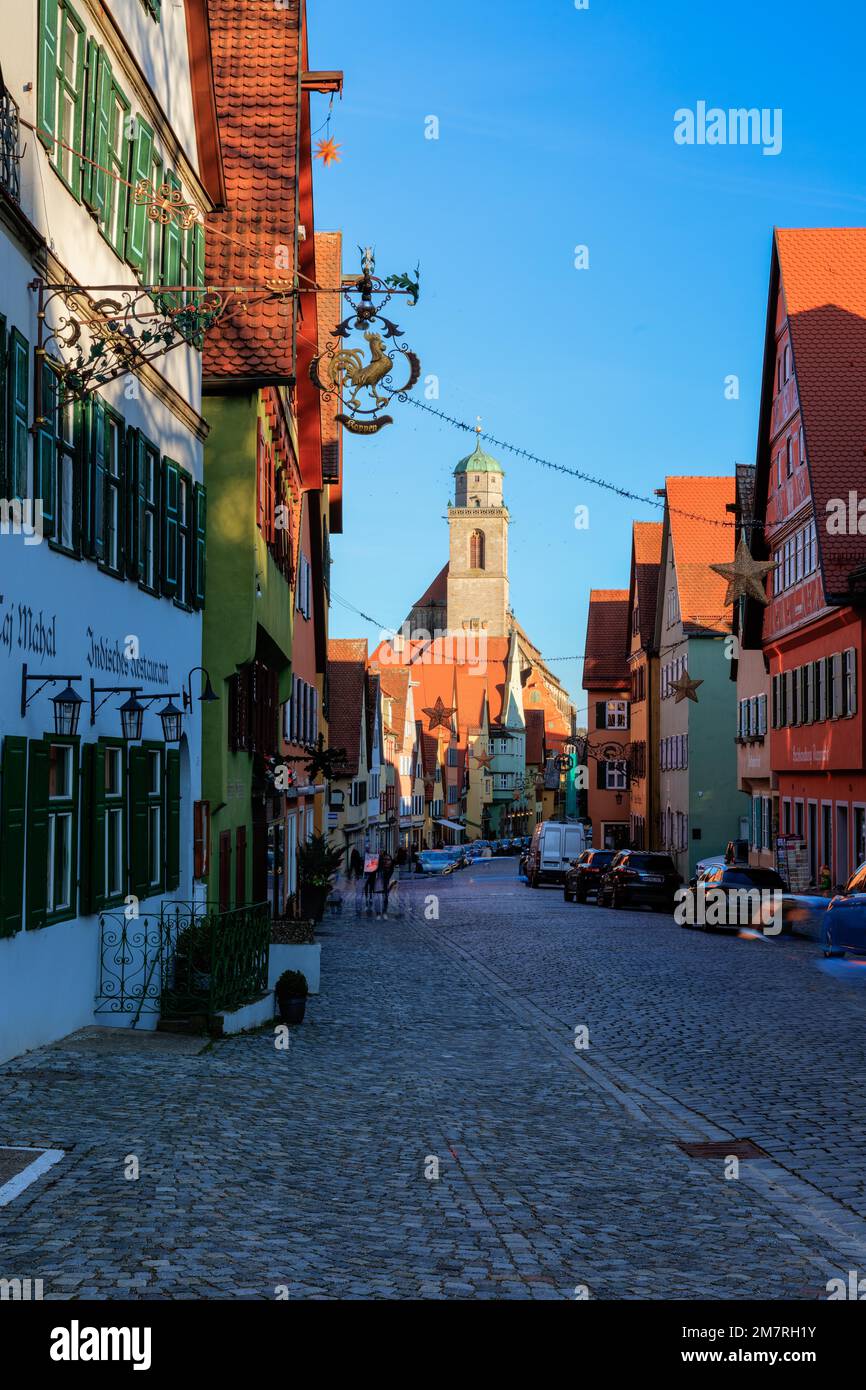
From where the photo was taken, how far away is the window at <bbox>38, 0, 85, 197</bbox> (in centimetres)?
1161

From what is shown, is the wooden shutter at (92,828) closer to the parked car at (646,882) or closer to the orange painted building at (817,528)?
the orange painted building at (817,528)

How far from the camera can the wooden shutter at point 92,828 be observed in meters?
13.1

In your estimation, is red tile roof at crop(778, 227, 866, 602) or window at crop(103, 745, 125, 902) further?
red tile roof at crop(778, 227, 866, 602)

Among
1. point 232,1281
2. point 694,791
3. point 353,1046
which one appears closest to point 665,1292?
point 232,1281

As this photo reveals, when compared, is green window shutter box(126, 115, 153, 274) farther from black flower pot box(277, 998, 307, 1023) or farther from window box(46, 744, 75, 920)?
black flower pot box(277, 998, 307, 1023)

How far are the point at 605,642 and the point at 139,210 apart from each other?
6654 cm

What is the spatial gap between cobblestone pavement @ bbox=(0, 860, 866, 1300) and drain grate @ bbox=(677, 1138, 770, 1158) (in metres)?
0.13

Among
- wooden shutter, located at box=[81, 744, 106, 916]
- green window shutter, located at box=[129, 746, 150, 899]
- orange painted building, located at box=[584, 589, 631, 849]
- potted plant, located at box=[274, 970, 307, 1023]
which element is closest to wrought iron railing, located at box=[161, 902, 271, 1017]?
potted plant, located at box=[274, 970, 307, 1023]

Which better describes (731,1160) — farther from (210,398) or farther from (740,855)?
(740,855)

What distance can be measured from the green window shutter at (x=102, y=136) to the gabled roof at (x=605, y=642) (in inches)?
2621

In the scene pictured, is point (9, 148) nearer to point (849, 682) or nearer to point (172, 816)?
point (172, 816)

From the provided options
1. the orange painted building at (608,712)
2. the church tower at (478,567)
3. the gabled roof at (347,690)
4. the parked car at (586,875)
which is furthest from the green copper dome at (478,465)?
the parked car at (586,875)

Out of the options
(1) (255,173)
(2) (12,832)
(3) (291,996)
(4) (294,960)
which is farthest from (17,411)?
(1) (255,173)

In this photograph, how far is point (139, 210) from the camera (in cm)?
1513
